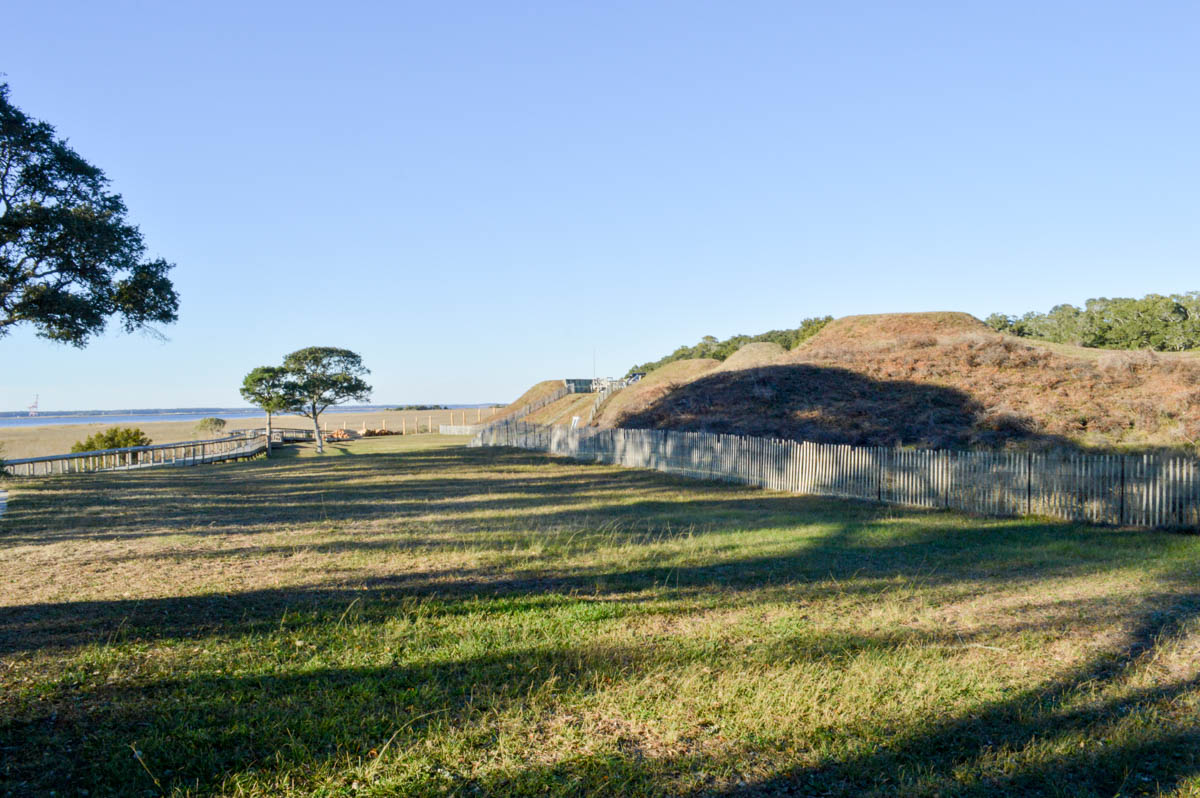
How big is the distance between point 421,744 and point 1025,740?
4.01 meters

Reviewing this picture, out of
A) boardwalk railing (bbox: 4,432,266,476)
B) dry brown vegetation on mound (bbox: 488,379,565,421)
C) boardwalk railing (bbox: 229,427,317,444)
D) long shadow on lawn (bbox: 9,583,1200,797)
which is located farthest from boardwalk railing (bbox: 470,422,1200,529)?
dry brown vegetation on mound (bbox: 488,379,565,421)

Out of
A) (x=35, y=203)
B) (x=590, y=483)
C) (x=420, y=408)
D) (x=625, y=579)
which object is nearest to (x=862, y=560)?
(x=625, y=579)

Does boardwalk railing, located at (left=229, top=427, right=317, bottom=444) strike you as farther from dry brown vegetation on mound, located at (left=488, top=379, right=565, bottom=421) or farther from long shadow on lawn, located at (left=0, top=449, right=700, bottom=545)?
long shadow on lawn, located at (left=0, top=449, right=700, bottom=545)

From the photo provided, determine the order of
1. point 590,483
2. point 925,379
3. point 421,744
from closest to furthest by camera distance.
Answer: point 421,744
point 590,483
point 925,379

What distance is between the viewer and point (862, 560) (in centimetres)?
1086

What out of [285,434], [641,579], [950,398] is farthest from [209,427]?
[641,579]

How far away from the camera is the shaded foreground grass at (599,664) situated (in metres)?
4.41

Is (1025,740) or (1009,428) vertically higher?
(1009,428)

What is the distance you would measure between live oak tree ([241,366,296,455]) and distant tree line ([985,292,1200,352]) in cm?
5637

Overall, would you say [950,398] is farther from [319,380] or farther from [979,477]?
[319,380]

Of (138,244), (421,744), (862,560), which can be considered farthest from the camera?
(138,244)

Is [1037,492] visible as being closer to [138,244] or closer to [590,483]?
[590,483]

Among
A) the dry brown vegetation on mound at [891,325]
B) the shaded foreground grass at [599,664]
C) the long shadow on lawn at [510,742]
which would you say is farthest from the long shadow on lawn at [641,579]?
the dry brown vegetation on mound at [891,325]

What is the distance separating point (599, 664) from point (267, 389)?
5664 centimetres
